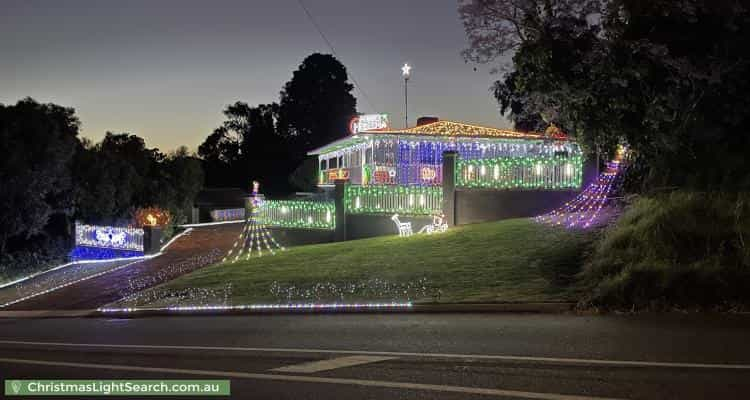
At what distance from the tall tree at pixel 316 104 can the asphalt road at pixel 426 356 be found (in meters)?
63.3

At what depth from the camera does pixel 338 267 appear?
18.2 metres

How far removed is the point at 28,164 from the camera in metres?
29.2

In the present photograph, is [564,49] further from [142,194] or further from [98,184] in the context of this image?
[142,194]

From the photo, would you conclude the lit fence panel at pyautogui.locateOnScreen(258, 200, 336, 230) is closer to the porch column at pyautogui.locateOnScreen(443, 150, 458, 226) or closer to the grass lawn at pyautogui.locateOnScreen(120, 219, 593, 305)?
the grass lawn at pyautogui.locateOnScreen(120, 219, 593, 305)

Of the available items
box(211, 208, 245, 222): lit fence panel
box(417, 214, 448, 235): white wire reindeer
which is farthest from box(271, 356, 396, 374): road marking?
box(211, 208, 245, 222): lit fence panel

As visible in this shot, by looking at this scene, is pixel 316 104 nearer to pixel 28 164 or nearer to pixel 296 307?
pixel 28 164

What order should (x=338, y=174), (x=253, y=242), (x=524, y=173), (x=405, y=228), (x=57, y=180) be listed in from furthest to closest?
(x=338, y=174)
(x=57, y=180)
(x=253, y=242)
(x=405, y=228)
(x=524, y=173)

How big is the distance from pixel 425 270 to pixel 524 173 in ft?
24.8

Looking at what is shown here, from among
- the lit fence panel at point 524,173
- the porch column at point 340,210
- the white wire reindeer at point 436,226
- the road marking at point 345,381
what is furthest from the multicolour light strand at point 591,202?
the road marking at point 345,381

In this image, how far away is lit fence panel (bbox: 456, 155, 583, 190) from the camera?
22.5 m

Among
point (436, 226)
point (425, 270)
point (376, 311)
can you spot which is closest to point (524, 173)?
point (436, 226)

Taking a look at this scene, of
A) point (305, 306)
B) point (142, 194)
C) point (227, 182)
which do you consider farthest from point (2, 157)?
point (227, 182)

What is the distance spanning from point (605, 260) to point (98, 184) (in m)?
26.1

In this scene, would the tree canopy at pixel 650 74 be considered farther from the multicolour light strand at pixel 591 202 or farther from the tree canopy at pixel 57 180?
the tree canopy at pixel 57 180
